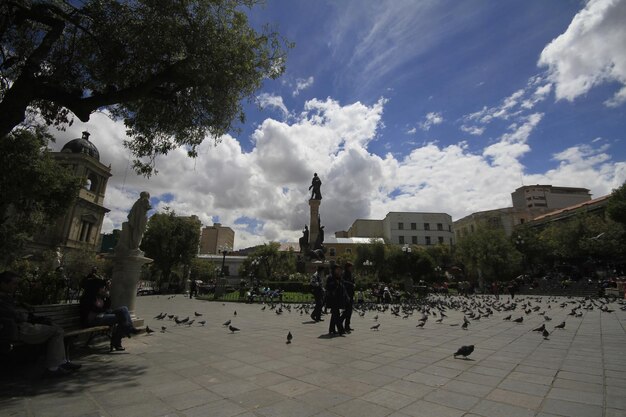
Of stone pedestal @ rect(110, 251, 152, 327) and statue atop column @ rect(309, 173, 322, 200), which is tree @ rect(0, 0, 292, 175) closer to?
stone pedestal @ rect(110, 251, 152, 327)

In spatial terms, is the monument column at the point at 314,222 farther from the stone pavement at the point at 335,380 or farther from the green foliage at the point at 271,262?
the stone pavement at the point at 335,380

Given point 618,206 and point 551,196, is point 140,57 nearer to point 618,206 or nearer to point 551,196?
point 618,206

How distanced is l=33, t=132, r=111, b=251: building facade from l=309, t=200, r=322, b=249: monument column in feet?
96.6

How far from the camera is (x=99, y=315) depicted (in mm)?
5531

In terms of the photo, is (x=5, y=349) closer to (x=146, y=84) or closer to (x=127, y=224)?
(x=127, y=224)

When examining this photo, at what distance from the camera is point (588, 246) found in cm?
3216

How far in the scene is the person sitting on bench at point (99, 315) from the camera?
545cm

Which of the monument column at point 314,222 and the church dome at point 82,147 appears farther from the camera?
the church dome at point 82,147

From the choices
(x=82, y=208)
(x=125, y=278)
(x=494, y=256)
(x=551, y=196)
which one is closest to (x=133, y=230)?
(x=125, y=278)

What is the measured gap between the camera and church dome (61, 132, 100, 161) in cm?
4466

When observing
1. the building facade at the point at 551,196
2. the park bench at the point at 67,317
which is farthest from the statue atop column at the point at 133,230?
the building facade at the point at 551,196

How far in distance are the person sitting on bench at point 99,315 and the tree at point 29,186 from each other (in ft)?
29.9

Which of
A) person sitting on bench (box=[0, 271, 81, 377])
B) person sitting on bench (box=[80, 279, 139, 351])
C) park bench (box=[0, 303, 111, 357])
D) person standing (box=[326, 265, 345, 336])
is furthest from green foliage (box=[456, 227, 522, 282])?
person sitting on bench (box=[0, 271, 81, 377])

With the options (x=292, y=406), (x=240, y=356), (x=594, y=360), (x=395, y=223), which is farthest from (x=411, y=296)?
(x=395, y=223)
